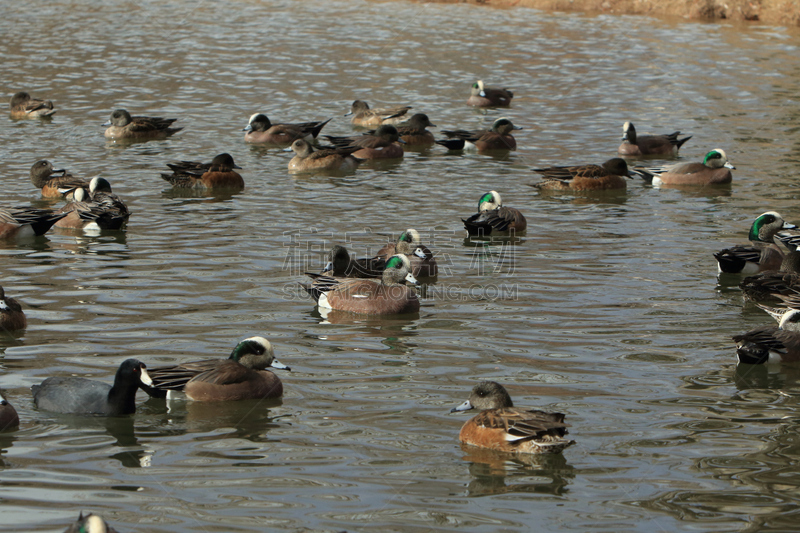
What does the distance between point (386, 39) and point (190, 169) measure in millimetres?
22279

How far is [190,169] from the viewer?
18672mm

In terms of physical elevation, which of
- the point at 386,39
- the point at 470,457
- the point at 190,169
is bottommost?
the point at 470,457

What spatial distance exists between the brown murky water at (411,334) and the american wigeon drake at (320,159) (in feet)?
1.53

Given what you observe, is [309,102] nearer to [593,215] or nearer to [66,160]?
[66,160]

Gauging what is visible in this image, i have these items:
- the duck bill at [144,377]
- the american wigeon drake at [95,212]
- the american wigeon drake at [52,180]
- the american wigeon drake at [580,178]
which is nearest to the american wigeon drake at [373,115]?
the american wigeon drake at [580,178]

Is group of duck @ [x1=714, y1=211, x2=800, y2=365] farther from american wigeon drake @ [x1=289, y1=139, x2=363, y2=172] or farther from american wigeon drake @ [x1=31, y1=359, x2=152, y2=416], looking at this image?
american wigeon drake @ [x1=289, y1=139, x2=363, y2=172]

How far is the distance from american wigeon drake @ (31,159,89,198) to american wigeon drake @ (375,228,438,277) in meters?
6.89

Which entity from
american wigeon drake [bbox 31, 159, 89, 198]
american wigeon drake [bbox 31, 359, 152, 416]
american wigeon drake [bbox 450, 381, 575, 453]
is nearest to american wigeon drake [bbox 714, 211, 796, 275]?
american wigeon drake [bbox 450, 381, 575, 453]

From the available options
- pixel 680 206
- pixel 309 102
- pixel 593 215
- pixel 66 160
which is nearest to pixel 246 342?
pixel 593 215

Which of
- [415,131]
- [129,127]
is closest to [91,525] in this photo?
[129,127]

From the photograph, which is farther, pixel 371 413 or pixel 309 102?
pixel 309 102

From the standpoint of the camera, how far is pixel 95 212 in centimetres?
1556

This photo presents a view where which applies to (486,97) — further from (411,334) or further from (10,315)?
(10,315)

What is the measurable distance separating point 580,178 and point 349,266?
7.45 meters
